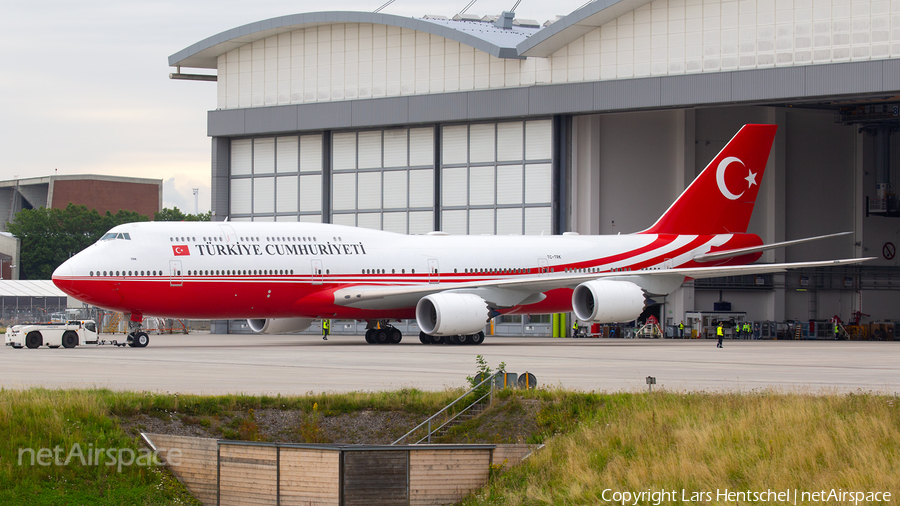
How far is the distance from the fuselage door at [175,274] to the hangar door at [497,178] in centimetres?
1956

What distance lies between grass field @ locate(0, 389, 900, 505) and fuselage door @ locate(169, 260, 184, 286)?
15.2 meters

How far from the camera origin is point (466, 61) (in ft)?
155

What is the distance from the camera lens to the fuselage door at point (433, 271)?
3575 centimetres

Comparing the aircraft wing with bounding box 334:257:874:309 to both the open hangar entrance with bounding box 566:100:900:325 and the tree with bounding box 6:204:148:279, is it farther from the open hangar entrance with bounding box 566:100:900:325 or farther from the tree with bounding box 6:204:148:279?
the tree with bounding box 6:204:148:279

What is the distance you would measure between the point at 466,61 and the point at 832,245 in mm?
24083

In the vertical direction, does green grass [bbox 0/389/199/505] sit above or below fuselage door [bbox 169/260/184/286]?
below

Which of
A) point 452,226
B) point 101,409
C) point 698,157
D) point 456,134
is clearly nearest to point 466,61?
point 456,134

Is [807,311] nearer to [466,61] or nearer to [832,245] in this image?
[832,245]

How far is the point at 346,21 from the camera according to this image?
4928cm

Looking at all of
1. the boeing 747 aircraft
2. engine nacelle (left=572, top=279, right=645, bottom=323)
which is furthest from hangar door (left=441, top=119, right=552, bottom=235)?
engine nacelle (left=572, top=279, right=645, bottom=323)

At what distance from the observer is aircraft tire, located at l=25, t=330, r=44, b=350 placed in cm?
3247
